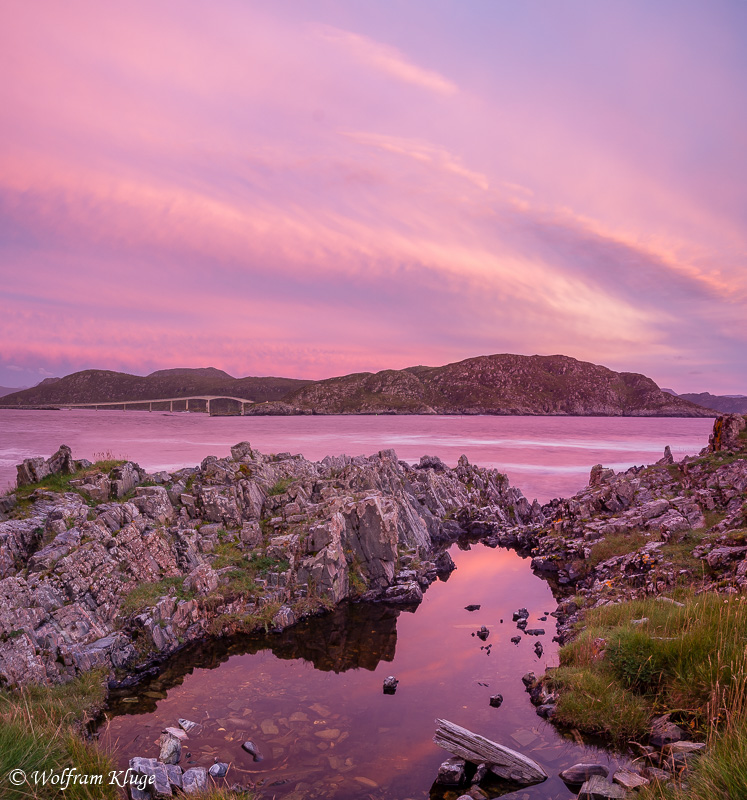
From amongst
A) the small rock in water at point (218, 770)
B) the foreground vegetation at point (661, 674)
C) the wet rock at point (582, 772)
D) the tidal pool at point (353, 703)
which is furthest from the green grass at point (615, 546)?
the small rock in water at point (218, 770)

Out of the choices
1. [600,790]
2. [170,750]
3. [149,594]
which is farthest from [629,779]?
[149,594]

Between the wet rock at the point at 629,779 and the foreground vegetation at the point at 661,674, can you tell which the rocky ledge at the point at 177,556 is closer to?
the foreground vegetation at the point at 661,674

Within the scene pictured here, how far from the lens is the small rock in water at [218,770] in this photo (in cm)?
995

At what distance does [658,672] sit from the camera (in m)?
11.0

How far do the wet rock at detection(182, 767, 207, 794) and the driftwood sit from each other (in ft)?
15.7

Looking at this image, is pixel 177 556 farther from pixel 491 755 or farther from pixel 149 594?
pixel 491 755

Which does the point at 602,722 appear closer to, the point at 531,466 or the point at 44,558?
the point at 44,558

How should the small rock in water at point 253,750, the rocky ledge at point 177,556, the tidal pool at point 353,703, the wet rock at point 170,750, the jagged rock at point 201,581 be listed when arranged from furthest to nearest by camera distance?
the jagged rock at point 201,581 < the rocky ledge at point 177,556 < the small rock in water at point 253,750 < the wet rock at point 170,750 < the tidal pool at point 353,703

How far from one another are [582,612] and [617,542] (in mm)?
7268

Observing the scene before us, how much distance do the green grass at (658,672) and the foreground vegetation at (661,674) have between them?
Result: 0.02m

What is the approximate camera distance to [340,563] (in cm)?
2131

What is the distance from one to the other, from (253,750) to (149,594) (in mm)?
8190

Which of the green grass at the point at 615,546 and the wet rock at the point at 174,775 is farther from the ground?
the green grass at the point at 615,546

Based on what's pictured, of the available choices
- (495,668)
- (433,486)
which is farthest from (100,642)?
(433,486)
